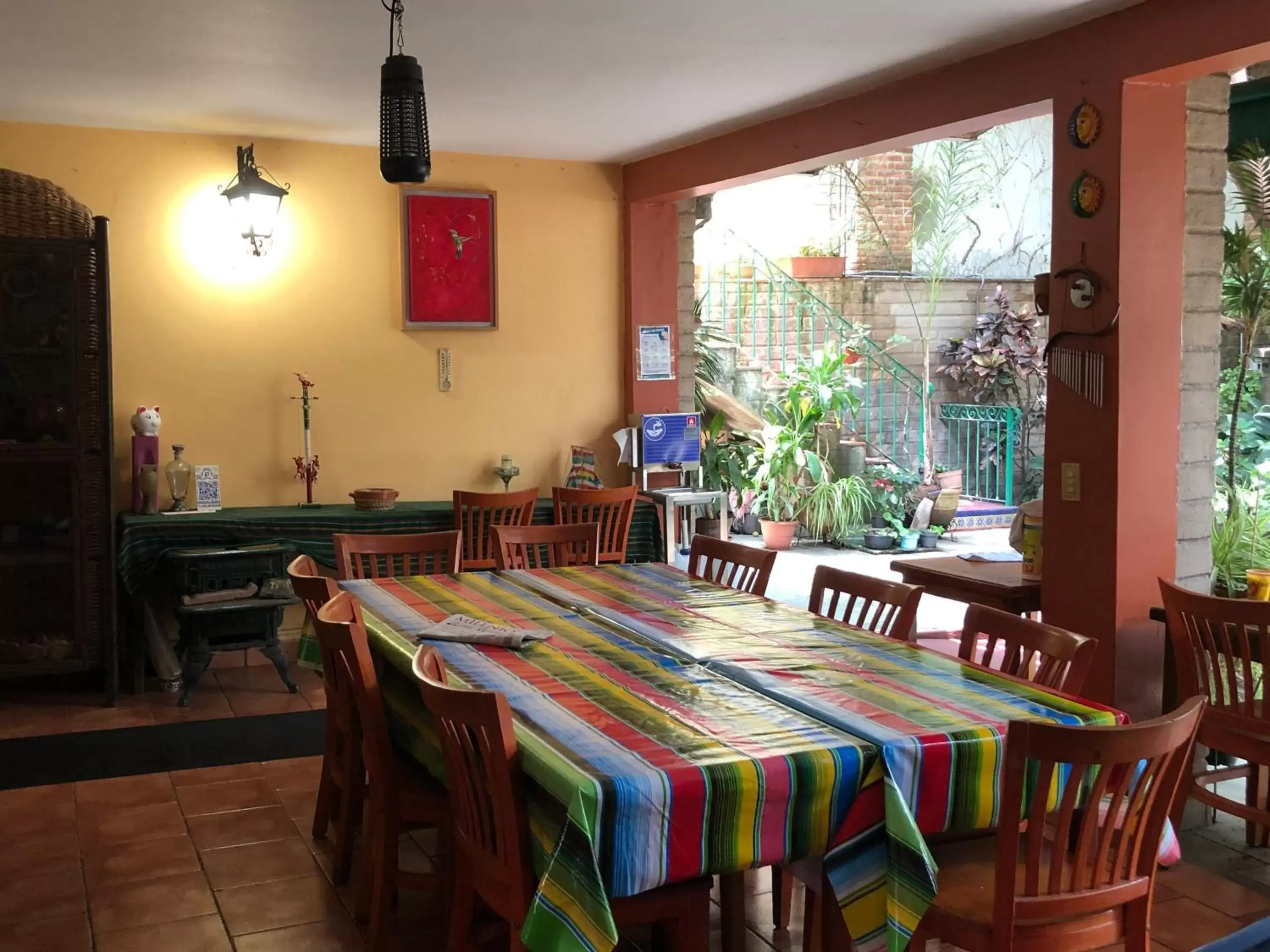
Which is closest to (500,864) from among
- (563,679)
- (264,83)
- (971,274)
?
(563,679)

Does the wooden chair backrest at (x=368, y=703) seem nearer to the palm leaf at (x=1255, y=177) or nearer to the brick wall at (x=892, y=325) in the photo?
the palm leaf at (x=1255, y=177)

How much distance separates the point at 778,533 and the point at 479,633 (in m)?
5.76

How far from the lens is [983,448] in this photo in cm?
963

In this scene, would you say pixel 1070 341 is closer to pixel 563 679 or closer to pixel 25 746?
pixel 563 679

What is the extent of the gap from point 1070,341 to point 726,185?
2.44 m

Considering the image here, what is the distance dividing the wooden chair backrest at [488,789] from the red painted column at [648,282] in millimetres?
4514

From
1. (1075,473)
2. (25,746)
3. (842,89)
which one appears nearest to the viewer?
(1075,473)

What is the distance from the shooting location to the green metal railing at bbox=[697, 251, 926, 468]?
372 inches

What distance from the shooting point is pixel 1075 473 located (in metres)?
4.07

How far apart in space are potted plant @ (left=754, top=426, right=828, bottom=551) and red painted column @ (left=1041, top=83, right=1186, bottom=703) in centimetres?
450

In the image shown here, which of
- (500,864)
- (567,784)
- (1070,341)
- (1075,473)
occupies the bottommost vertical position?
(500,864)

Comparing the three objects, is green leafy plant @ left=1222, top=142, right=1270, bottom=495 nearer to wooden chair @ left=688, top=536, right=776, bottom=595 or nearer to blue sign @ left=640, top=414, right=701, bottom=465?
wooden chair @ left=688, top=536, right=776, bottom=595

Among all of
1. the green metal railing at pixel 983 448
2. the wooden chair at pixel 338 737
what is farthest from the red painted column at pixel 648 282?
the green metal railing at pixel 983 448

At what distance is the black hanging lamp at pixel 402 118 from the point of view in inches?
129
